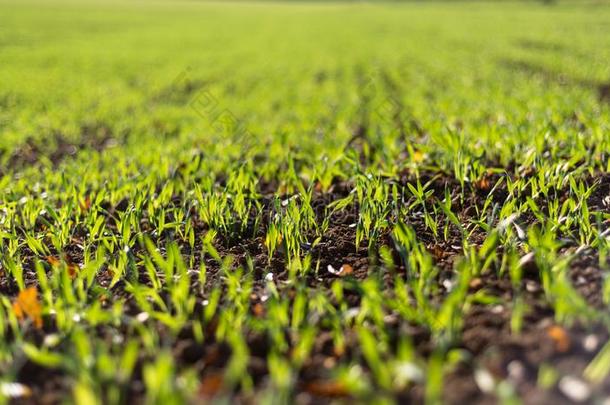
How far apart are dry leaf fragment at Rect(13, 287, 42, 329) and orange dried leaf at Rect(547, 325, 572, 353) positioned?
170cm

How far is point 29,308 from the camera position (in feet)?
6.44

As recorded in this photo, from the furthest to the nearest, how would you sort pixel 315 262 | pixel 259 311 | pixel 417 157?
pixel 417 157
pixel 315 262
pixel 259 311

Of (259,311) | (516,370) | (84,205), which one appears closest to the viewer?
(516,370)

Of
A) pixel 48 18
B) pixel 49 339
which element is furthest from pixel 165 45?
pixel 49 339

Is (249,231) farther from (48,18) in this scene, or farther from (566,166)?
(48,18)

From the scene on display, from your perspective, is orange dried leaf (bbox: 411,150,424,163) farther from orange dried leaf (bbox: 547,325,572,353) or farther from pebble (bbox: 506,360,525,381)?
pebble (bbox: 506,360,525,381)

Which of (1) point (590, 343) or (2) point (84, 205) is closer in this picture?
(1) point (590, 343)

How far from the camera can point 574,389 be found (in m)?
1.40

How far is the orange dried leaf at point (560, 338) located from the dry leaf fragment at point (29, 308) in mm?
1700

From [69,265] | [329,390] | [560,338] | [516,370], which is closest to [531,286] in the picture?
[560,338]

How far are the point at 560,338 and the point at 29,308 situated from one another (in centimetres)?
179

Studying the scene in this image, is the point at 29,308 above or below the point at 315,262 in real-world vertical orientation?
above

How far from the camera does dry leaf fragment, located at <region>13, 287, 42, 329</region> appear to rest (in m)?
1.93

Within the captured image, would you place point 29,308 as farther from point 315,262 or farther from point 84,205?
point 84,205
